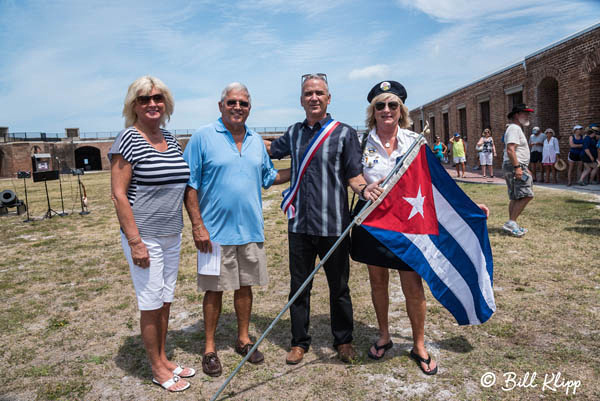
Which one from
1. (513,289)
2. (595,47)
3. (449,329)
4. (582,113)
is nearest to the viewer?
(449,329)

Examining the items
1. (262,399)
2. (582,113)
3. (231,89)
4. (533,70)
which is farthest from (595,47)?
(262,399)

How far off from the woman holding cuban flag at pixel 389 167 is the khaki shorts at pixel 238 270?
2.43 feet

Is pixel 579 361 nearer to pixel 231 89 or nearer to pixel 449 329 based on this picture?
pixel 449 329

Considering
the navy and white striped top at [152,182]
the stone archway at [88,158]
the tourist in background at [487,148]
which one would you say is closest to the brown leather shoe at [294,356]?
the navy and white striped top at [152,182]

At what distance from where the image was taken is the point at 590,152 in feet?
39.1

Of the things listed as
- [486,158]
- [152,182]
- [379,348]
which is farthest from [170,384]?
[486,158]

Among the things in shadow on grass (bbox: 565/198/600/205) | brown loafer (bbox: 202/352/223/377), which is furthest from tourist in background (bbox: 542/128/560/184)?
brown loafer (bbox: 202/352/223/377)

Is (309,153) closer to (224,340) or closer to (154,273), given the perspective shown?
(154,273)

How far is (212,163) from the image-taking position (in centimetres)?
294

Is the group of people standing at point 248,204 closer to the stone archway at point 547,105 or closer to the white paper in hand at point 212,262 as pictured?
the white paper in hand at point 212,262

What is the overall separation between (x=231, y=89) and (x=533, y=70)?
16.8 metres

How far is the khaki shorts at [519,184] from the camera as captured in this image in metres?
6.25

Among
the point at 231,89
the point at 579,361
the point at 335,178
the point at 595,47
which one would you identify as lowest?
the point at 579,361

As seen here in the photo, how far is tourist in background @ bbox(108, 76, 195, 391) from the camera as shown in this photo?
2.56 metres
